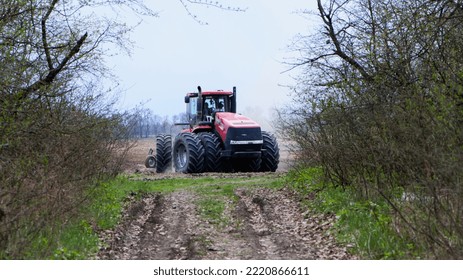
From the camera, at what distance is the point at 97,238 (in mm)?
11719

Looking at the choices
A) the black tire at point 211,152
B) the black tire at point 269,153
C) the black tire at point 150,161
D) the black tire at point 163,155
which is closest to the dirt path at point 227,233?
the black tire at point 211,152

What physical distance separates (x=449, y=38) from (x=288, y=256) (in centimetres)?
614

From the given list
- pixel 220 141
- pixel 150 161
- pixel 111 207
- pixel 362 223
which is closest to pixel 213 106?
pixel 220 141

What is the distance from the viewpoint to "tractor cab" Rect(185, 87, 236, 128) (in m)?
26.9

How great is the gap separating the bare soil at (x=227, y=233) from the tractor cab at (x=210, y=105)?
9.66m

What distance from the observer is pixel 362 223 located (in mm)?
11836

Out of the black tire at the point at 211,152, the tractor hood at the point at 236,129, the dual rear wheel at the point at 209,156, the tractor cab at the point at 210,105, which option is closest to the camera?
the tractor hood at the point at 236,129

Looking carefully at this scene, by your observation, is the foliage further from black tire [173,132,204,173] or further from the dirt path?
black tire [173,132,204,173]

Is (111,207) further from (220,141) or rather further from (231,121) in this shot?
(220,141)

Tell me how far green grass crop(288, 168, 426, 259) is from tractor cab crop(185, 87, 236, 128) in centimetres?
1040

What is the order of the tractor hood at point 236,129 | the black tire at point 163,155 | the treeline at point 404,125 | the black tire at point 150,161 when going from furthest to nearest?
the black tire at point 150,161, the black tire at point 163,155, the tractor hood at point 236,129, the treeline at point 404,125

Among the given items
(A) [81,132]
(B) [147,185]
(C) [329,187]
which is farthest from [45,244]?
(B) [147,185]

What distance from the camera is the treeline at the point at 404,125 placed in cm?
977

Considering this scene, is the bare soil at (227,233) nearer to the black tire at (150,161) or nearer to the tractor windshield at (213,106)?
the tractor windshield at (213,106)
